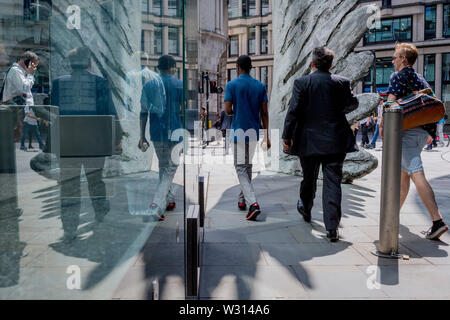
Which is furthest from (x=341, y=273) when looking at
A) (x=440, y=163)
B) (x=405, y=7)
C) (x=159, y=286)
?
(x=405, y=7)

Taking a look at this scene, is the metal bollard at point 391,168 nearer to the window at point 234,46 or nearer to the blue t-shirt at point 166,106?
the blue t-shirt at point 166,106

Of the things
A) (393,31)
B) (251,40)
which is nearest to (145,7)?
(393,31)

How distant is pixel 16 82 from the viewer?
1391mm

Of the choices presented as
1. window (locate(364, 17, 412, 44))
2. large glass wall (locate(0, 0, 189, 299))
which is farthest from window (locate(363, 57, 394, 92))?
large glass wall (locate(0, 0, 189, 299))

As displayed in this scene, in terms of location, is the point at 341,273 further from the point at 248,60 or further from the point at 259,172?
the point at 259,172

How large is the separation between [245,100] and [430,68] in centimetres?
3723

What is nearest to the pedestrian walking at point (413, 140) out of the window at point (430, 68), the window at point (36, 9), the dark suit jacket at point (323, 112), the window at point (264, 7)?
the dark suit jacket at point (323, 112)

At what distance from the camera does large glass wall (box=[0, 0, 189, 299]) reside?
1.57 metres

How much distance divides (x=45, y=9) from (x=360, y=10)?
684 cm

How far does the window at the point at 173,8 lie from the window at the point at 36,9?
50cm

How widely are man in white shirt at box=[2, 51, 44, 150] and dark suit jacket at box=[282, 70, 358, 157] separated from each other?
298 centimetres

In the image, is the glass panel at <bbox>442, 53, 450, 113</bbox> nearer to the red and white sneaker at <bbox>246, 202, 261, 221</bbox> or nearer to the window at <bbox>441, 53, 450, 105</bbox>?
the window at <bbox>441, 53, 450, 105</bbox>

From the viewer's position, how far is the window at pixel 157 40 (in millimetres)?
1930

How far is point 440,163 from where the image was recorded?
11109 mm
